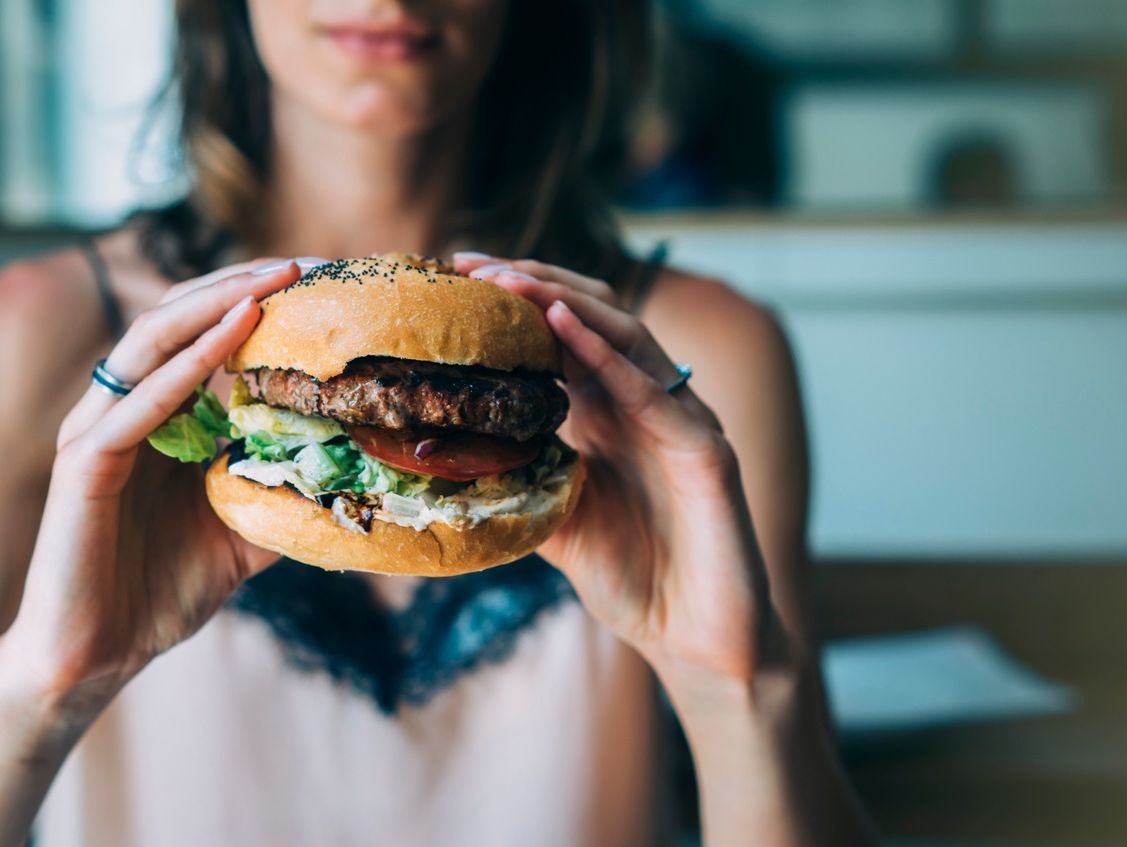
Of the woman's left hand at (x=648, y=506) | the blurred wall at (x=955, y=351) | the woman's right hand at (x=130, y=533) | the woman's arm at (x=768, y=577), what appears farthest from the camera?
the blurred wall at (x=955, y=351)

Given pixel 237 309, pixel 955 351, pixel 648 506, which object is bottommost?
pixel 955 351

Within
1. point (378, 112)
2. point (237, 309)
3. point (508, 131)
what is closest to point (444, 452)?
point (237, 309)

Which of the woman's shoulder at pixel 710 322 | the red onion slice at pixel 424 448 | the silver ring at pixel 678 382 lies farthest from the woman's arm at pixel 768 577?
the red onion slice at pixel 424 448

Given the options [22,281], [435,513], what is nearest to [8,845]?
[435,513]

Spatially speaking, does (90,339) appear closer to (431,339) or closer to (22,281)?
(22,281)

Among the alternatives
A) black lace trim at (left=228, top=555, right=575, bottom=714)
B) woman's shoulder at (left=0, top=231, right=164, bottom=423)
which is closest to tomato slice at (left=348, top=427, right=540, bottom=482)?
black lace trim at (left=228, top=555, right=575, bottom=714)

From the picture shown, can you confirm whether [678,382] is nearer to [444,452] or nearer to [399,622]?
[444,452]

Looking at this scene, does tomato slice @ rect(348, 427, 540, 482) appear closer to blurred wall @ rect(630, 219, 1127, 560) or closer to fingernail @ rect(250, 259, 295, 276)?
fingernail @ rect(250, 259, 295, 276)

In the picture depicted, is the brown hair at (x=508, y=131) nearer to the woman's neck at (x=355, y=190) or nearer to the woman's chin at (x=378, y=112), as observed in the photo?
the woman's neck at (x=355, y=190)
